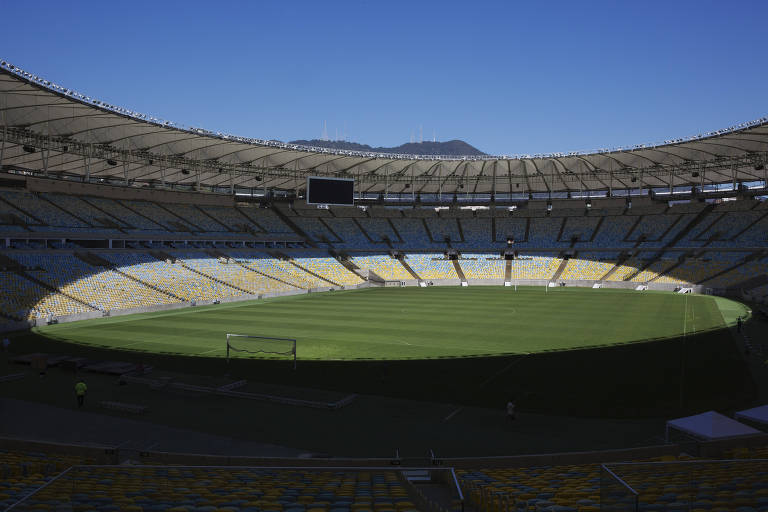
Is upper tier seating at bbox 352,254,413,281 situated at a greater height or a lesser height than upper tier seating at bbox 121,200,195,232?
lesser

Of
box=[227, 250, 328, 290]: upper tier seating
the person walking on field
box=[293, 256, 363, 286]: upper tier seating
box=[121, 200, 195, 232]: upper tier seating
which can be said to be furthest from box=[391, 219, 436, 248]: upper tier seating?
the person walking on field

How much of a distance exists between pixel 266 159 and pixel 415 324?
33.8 meters

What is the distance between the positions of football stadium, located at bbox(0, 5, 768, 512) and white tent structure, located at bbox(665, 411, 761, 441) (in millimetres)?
56

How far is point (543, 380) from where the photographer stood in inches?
A: 799

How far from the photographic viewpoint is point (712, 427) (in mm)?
12664

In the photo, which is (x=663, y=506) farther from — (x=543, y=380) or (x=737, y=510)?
(x=543, y=380)

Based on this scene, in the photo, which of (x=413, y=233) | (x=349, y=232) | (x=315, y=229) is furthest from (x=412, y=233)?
(x=315, y=229)

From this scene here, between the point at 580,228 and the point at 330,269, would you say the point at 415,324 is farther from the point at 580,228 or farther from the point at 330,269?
the point at 580,228

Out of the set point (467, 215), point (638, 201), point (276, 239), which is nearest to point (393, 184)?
point (467, 215)

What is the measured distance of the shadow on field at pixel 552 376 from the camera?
1773 cm

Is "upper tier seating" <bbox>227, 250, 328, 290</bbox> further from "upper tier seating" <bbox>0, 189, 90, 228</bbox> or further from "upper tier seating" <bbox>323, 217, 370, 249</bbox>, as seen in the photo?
"upper tier seating" <bbox>0, 189, 90, 228</bbox>

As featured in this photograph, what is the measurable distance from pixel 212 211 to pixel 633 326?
5080 centimetres

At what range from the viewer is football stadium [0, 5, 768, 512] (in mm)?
9625

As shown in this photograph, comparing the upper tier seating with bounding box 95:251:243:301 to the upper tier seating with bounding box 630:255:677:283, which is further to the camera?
the upper tier seating with bounding box 630:255:677:283
